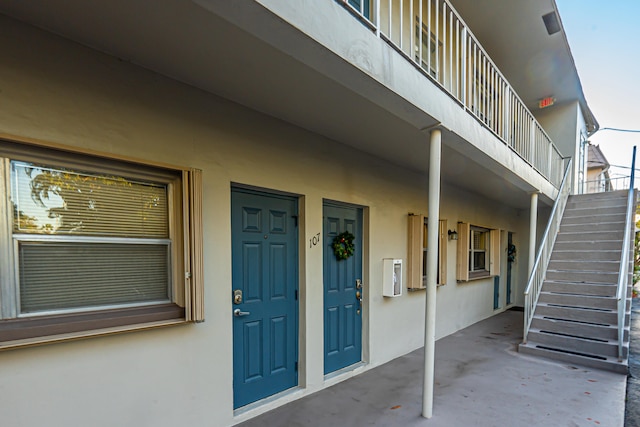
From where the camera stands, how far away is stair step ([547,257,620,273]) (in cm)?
461

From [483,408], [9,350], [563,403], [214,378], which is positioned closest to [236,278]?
[214,378]

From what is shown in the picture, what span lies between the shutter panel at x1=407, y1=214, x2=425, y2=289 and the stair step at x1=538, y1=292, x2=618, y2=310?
213cm

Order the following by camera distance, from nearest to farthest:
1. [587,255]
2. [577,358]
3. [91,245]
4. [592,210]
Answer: [91,245]
[577,358]
[587,255]
[592,210]

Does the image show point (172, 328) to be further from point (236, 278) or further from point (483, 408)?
point (483, 408)

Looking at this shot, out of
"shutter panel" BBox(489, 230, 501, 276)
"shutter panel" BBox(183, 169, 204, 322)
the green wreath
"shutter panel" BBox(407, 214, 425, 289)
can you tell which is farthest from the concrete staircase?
"shutter panel" BBox(183, 169, 204, 322)

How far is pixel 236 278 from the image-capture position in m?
2.51

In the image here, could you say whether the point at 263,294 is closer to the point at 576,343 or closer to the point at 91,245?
the point at 91,245

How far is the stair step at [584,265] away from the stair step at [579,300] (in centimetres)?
59

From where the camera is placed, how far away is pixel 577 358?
3789mm

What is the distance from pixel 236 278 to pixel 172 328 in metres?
0.61

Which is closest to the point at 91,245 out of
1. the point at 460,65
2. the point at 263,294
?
the point at 263,294

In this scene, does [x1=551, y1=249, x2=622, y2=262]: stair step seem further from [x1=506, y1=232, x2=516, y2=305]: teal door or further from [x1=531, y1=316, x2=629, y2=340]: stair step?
[x1=506, y1=232, x2=516, y2=305]: teal door

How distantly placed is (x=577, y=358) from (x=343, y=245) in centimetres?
327

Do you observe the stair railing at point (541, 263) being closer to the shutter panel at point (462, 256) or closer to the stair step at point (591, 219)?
the stair step at point (591, 219)
